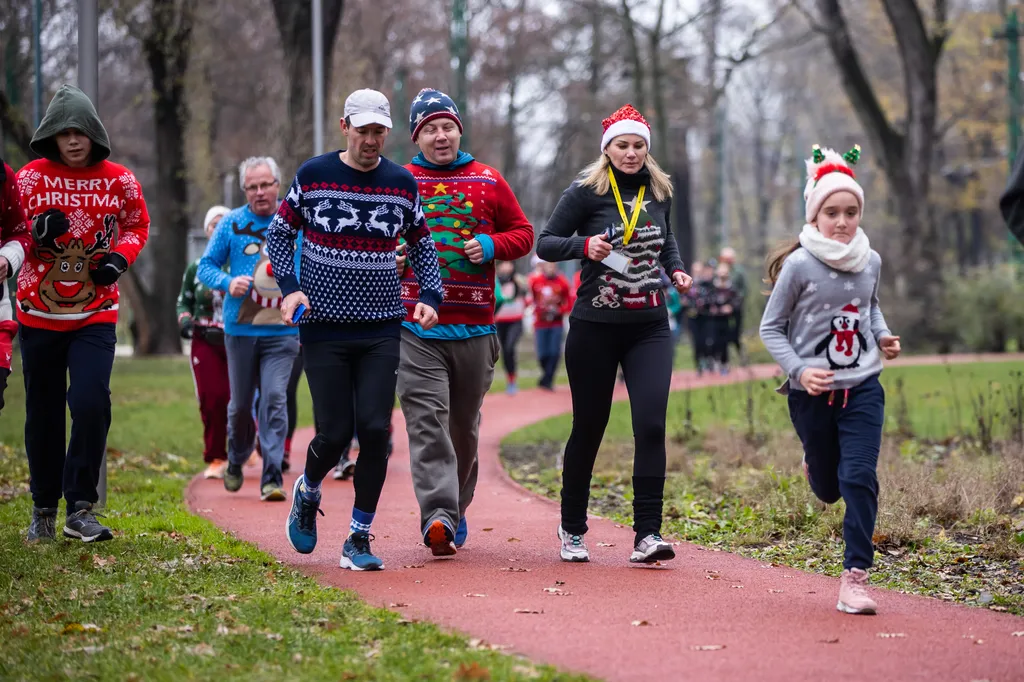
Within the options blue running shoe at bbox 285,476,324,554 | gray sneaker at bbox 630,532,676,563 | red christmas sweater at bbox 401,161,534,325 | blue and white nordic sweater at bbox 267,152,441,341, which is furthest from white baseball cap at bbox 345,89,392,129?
gray sneaker at bbox 630,532,676,563

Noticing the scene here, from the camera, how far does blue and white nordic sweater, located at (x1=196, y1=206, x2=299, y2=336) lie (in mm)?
9586

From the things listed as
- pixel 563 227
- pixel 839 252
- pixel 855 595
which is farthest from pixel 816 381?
pixel 563 227

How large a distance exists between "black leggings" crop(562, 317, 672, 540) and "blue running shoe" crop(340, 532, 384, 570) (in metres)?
1.02

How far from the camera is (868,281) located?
241 inches

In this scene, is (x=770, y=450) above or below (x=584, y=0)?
below

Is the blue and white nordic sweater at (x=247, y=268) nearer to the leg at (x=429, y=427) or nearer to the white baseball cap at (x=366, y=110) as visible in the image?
the leg at (x=429, y=427)

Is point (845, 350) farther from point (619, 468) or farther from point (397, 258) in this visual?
point (619, 468)

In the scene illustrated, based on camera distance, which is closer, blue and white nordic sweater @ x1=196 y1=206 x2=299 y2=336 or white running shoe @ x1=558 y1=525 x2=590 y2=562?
white running shoe @ x1=558 y1=525 x2=590 y2=562

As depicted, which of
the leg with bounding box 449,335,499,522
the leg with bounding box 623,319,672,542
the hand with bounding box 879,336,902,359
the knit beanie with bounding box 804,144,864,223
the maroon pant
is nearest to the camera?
the hand with bounding box 879,336,902,359

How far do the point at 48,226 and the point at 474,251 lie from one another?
6.82 feet

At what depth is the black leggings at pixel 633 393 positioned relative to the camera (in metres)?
6.89

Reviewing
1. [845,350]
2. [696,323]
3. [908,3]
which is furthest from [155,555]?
[908,3]

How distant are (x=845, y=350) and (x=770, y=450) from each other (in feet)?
19.0

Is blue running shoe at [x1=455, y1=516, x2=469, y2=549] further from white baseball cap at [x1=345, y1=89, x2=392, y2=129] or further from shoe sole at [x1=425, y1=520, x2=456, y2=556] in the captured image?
white baseball cap at [x1=345, y1=89, x2=392, y2=129]
